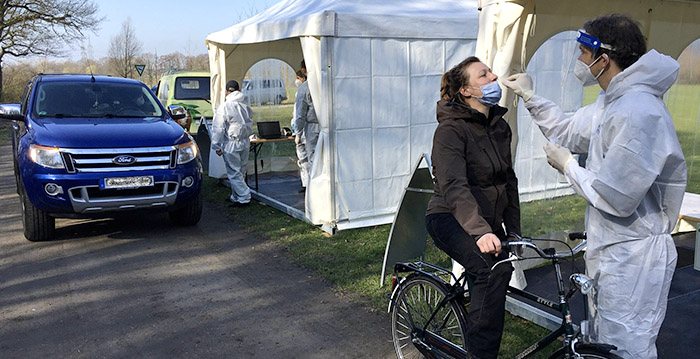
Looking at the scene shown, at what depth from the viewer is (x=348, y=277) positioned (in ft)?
18.1

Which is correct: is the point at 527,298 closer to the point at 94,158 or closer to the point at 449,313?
the point at 449,313

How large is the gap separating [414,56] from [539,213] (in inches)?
109

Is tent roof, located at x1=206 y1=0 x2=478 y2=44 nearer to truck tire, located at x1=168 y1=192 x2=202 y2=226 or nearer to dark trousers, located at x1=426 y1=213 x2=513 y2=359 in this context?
truck tire, located at x1=168 y1=192 x2=202 y2=226

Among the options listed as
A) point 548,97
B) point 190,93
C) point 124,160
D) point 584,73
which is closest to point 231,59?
point 124,160

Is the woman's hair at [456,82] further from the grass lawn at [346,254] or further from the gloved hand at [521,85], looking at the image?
the grass lawn at [346,254]

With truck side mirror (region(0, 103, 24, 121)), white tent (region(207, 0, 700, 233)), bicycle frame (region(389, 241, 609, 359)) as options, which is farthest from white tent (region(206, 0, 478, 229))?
bicycle frame (region(389, 241, 609, 359))

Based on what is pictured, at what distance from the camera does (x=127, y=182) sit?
253 inches

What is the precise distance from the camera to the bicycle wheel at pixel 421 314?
3.16 meters

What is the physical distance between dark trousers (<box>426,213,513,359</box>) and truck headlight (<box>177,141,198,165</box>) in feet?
15.3

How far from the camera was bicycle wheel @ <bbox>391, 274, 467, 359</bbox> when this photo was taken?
316cm

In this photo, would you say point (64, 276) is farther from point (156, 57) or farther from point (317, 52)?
point (156, 57)

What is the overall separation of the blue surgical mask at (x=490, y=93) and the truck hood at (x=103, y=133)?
4763 mm

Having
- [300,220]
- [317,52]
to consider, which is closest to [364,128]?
[317,52]

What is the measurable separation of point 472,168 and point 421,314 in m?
1.09
